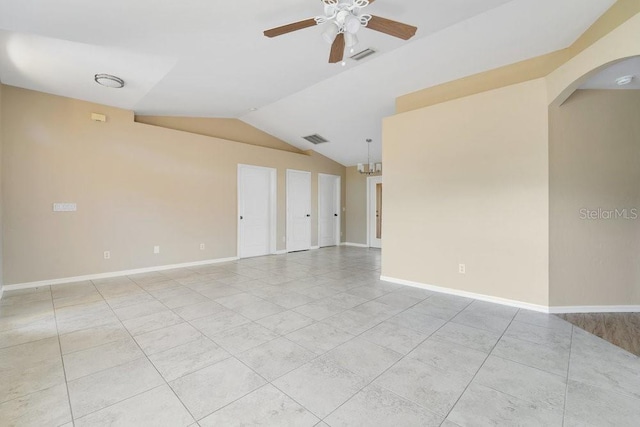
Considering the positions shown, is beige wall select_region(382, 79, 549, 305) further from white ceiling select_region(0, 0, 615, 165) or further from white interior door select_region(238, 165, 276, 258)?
white interior door select_region(238, 165, 276, 258)

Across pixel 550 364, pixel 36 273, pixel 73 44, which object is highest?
pixel 73 44

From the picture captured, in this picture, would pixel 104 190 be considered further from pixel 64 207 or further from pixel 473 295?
pixel 473 295

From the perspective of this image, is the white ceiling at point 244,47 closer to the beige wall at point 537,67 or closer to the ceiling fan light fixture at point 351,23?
the beige wall at point 537,67

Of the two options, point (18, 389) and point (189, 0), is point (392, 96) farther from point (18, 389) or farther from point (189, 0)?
point (18, 389)

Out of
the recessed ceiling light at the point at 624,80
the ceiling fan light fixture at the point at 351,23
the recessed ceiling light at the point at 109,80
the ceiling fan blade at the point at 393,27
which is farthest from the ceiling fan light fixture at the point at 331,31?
the recessed ceiling light at the point at 624,80

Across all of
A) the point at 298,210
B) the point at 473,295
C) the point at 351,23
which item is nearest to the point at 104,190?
the point at 298,210

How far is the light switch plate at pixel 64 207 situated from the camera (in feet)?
13.2

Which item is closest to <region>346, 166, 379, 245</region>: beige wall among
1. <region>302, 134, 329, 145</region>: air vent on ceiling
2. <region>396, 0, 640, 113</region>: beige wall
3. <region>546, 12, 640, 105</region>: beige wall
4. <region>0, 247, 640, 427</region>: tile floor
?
<region>302, 134, 329, 145</region>: air vent on ceiling

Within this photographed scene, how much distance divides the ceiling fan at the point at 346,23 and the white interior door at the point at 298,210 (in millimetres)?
4879

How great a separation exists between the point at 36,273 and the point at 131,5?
12.8ft

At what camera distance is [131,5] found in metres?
2.29

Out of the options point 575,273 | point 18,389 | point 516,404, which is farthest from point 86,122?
point 575,273

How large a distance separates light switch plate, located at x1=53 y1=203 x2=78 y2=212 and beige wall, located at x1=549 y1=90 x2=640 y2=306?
6.34 meters

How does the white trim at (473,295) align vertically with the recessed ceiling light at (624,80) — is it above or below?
below
